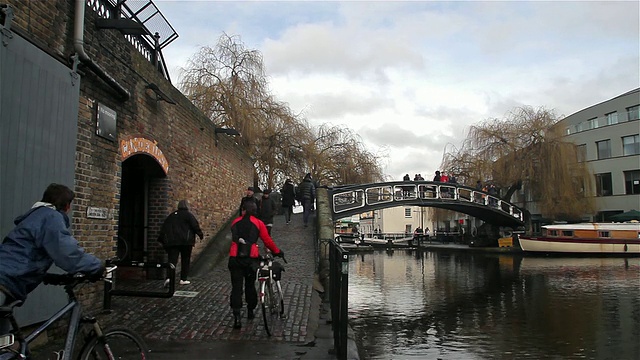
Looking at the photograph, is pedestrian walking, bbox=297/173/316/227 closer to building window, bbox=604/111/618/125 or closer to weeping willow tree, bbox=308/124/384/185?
weeping willow tree, bbox=308/124/384/185

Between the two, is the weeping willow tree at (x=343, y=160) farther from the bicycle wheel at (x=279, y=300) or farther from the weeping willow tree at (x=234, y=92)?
the bicycle wheel at (x=279, y=300)

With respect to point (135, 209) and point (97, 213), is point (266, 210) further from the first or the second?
point (97, 213)

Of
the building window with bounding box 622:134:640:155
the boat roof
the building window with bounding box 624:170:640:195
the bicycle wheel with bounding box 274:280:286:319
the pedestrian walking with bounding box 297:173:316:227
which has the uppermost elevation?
the building window with bounding box 622:134:640:155

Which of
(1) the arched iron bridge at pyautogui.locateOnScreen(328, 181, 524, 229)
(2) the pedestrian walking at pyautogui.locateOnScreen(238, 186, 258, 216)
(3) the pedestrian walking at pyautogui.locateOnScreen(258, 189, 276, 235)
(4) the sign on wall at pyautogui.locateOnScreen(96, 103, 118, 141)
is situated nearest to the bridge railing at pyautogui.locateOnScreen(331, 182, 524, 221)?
(1) the arched iron bridge at pyautogui.locateOnScreen(328, 181, 524, 229)

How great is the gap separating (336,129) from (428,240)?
75.9 ft

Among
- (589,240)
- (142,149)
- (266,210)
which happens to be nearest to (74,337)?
(142,149)

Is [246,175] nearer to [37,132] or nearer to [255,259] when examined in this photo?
[255,259]

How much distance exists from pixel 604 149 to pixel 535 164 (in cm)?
1414

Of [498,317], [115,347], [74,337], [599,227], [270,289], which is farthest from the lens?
[599,227]

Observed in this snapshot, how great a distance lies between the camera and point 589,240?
2986cm

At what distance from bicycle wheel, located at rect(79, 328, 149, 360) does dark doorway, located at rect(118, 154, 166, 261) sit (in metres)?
6.69

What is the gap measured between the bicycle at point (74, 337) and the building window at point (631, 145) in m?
43.7

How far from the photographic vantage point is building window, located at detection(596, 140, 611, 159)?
1632 inches

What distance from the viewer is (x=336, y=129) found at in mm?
33344
